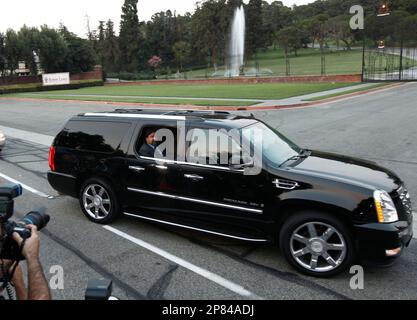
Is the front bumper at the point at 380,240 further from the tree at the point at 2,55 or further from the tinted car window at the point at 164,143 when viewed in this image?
the tree at the point at 2,55

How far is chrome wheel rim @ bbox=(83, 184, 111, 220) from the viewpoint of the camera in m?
5.73

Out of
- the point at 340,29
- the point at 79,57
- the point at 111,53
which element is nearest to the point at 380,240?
the point at 79,57

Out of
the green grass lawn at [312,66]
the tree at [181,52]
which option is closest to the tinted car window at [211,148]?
the green grass lawn at [312,66]

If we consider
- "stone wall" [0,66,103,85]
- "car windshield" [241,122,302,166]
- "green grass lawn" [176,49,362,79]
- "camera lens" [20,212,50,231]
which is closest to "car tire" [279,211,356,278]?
"car windshield" [241,122,302,166]

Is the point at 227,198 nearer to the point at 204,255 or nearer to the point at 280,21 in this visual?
the point at 204,255

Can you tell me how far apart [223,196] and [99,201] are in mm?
2119

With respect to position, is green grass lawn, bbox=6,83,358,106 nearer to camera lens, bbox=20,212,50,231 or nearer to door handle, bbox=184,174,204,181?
door handle, bbox=184,174,204,181

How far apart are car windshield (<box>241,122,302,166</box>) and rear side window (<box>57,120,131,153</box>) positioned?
1795 millimetres

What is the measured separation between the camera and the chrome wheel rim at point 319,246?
4.05 meters

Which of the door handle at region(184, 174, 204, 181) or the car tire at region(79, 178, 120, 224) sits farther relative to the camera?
the car tire at region(79, 178, 120, 224)

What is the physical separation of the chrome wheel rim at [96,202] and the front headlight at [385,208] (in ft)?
11.7

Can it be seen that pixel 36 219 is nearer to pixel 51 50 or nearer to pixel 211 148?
pixel 211 148
